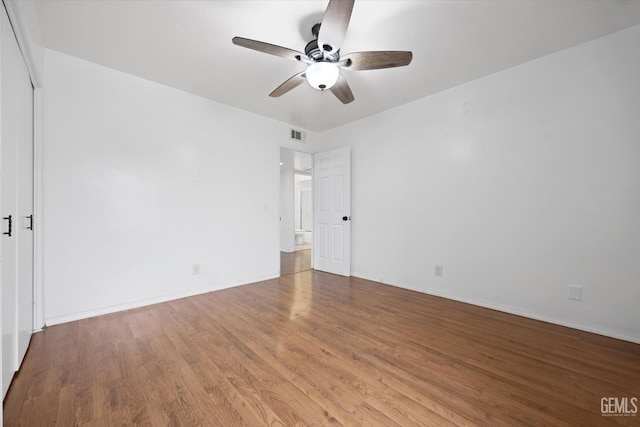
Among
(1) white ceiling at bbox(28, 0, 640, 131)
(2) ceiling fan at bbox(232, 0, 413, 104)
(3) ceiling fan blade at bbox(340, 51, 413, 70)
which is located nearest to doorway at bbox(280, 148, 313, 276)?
(1) white ceiling at bbox(28, 0, 640, 131)

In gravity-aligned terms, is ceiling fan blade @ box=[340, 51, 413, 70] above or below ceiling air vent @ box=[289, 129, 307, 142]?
below

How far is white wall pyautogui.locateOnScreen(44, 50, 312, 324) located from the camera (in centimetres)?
239

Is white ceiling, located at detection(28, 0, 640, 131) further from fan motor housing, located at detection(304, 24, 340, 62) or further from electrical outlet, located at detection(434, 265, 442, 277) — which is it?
electrical outlet, located at detection(434, 265, 442, 277)

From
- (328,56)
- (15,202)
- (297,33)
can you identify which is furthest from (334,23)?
(15,202)

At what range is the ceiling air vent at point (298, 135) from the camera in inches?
171

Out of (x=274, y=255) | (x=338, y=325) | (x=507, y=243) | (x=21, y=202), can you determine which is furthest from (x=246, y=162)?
(x=507, y=243)

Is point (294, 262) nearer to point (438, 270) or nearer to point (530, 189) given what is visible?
point (438, 270)

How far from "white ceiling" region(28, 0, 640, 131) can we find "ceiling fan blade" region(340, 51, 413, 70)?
1.09 feet

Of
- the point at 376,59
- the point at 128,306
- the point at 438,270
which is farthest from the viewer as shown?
the point at 438,270

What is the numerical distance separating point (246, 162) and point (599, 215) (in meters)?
3.99

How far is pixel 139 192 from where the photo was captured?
281 cm

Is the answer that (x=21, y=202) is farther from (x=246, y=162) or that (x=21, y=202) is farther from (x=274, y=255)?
(x=274, y=255)

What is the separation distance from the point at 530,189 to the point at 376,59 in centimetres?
208

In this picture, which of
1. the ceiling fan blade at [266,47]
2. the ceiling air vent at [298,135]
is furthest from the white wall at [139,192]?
the ceiling fan blade at [266,47]
